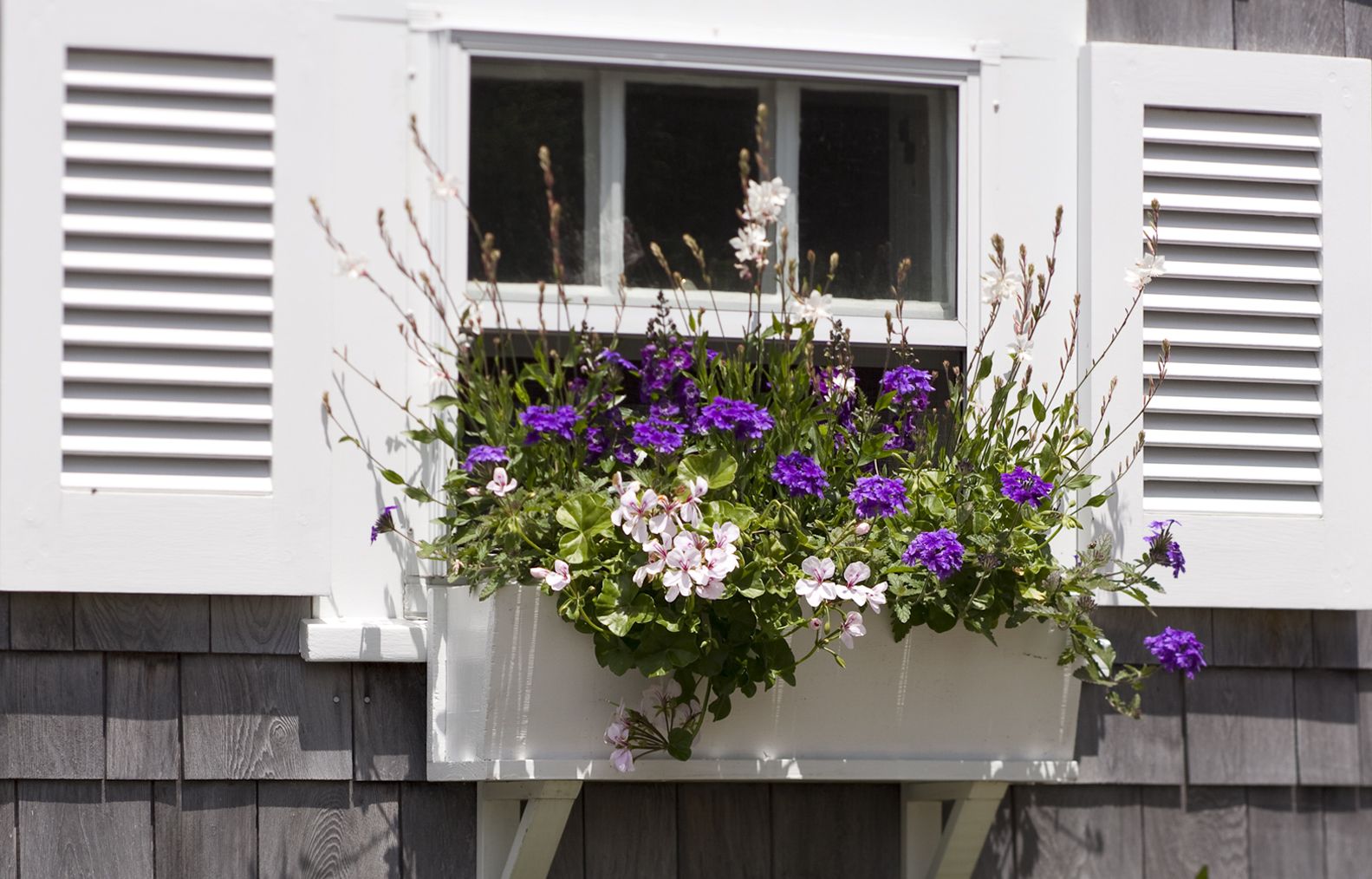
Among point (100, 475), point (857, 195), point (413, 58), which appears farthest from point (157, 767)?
point (857, 195)

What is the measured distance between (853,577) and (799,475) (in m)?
0.15

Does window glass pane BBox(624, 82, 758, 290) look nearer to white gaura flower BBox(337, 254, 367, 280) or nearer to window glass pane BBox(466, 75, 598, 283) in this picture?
window glass pane BBox(466, 75, 598, 283)

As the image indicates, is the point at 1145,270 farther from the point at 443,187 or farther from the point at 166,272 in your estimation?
the point at 166,272

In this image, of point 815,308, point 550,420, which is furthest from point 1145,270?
point 550,420

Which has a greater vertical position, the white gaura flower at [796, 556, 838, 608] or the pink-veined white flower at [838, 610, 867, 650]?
the white gaura flower at [796, 556, 838, 608]

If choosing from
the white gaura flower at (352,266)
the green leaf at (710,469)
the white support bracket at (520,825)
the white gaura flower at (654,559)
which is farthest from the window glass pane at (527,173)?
the white support bracket at (520,825)

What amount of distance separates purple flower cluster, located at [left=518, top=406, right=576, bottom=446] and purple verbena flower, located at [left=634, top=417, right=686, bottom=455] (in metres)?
0.09

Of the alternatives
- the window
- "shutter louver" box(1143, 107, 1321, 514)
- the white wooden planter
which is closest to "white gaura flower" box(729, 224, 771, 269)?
the window

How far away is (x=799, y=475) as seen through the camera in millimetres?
1977

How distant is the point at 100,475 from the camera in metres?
2.05

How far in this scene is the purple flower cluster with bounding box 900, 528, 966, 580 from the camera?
76.8 inches

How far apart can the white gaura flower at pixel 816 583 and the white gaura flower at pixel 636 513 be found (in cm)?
21

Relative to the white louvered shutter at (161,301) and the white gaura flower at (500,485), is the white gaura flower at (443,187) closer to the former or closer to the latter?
the white louvered shutter at (161,301)

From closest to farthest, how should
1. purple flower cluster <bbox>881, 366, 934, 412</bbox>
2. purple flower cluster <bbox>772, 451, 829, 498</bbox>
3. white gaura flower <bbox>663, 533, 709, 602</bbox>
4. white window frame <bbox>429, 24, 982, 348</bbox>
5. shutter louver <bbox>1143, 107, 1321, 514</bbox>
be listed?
1. white gaura flower <bbox>663, 533, 709, 602</bbox>
2. purple flower cluster <bbox>772, 451, 829, 498</bbox>
3. purple flower cluster <bbox>881, 366, 934, 412</bbox>
4. white window frame <bbox>429, 24, 982, 348</bbox>
5. shutter louver <bbox>1143, 107, 1321, 514</bbox>
